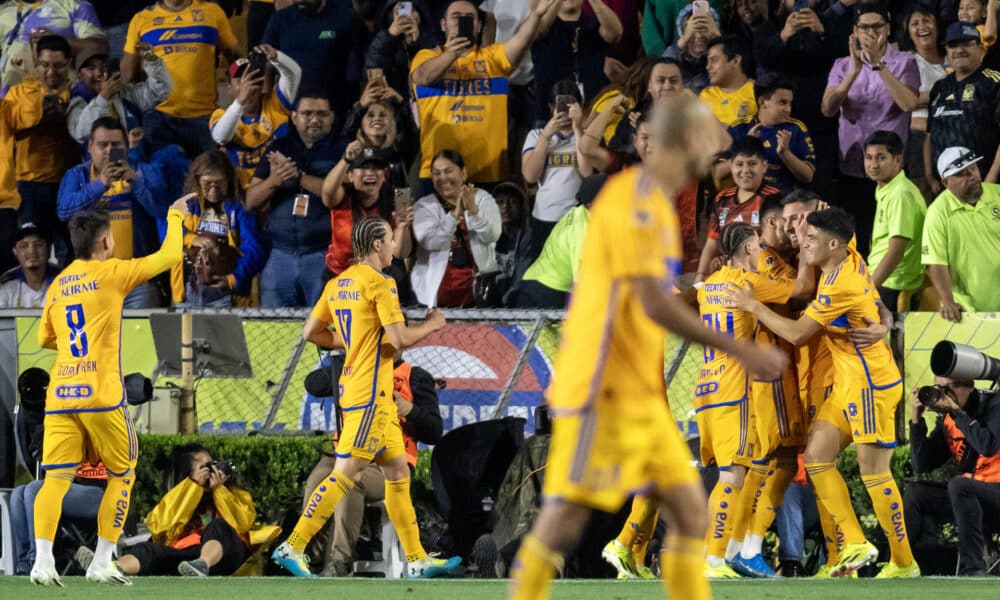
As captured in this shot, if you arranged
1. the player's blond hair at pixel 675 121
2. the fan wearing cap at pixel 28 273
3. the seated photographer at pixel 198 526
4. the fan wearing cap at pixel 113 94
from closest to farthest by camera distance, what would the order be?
the player's blond hair at pixel 675 121 → the seated photographer at pixel 198 526 → the fan wearing cap at pixel 28 273 → the fan wearing cap at pixel 113 94

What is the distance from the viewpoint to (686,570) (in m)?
4.77

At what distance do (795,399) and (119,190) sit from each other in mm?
6839

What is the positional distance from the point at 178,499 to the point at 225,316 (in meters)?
1.69

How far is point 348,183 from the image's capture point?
39.3ft

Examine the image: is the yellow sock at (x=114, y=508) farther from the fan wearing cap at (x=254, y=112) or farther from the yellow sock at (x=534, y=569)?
the fan wearing cap at (x=254, y=112)

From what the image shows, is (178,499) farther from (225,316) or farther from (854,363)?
(854,363)

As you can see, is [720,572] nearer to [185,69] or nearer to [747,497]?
[747,497]

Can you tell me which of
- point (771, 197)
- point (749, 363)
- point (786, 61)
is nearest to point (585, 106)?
point (786, 61)

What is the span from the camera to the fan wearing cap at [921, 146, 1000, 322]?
34.3 feet

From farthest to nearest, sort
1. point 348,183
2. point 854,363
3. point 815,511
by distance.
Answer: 1. point 348,183
2. point 815,511
3. point 854,363

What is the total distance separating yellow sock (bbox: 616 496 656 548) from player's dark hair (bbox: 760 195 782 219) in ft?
7.20

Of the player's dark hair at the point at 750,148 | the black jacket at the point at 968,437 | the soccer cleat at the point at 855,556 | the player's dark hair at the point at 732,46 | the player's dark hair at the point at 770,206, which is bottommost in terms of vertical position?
the soccer cleat at the point at 855,556

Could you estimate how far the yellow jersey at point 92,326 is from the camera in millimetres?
8367

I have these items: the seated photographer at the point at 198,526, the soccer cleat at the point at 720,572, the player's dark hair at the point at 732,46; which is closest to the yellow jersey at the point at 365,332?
the seated photographer at the point at 198,526
